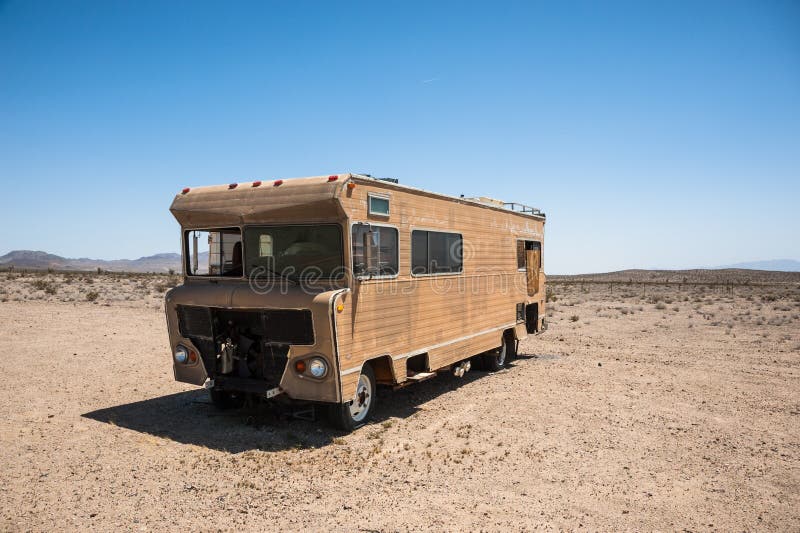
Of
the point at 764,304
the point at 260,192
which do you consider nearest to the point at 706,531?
the point at 260,192

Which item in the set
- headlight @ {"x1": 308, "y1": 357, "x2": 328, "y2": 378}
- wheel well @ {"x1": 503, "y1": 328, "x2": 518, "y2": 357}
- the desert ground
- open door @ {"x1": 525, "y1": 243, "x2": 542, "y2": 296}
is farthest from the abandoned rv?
open door @ {"x1": 525, "y1": 243, "x2": 542, "y2": 296}

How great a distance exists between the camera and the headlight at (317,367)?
7156 millimetres

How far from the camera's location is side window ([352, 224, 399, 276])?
24.7 ft

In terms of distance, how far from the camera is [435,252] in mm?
9672

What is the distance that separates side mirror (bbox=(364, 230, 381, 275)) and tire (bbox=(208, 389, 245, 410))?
3.20 m

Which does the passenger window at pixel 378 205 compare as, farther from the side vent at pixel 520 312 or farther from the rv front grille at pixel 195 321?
the side vent at pixel 520 312

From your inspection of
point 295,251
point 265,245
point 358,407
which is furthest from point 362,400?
point 265,245

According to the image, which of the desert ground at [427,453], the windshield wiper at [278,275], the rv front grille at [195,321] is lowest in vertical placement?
the desert ground at [427,453]

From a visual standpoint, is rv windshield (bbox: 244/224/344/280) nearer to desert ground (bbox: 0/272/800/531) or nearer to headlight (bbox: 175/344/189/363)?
headlight (bbox: 175/344/189/363)

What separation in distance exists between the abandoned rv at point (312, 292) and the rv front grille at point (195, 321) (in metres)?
0.02

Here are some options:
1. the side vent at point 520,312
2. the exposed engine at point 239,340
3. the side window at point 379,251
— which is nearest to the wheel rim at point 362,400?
the exposed engine at point 239,340

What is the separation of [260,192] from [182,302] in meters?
1.92

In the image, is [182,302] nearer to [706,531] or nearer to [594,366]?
[706,531]

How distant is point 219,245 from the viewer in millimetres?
8375
